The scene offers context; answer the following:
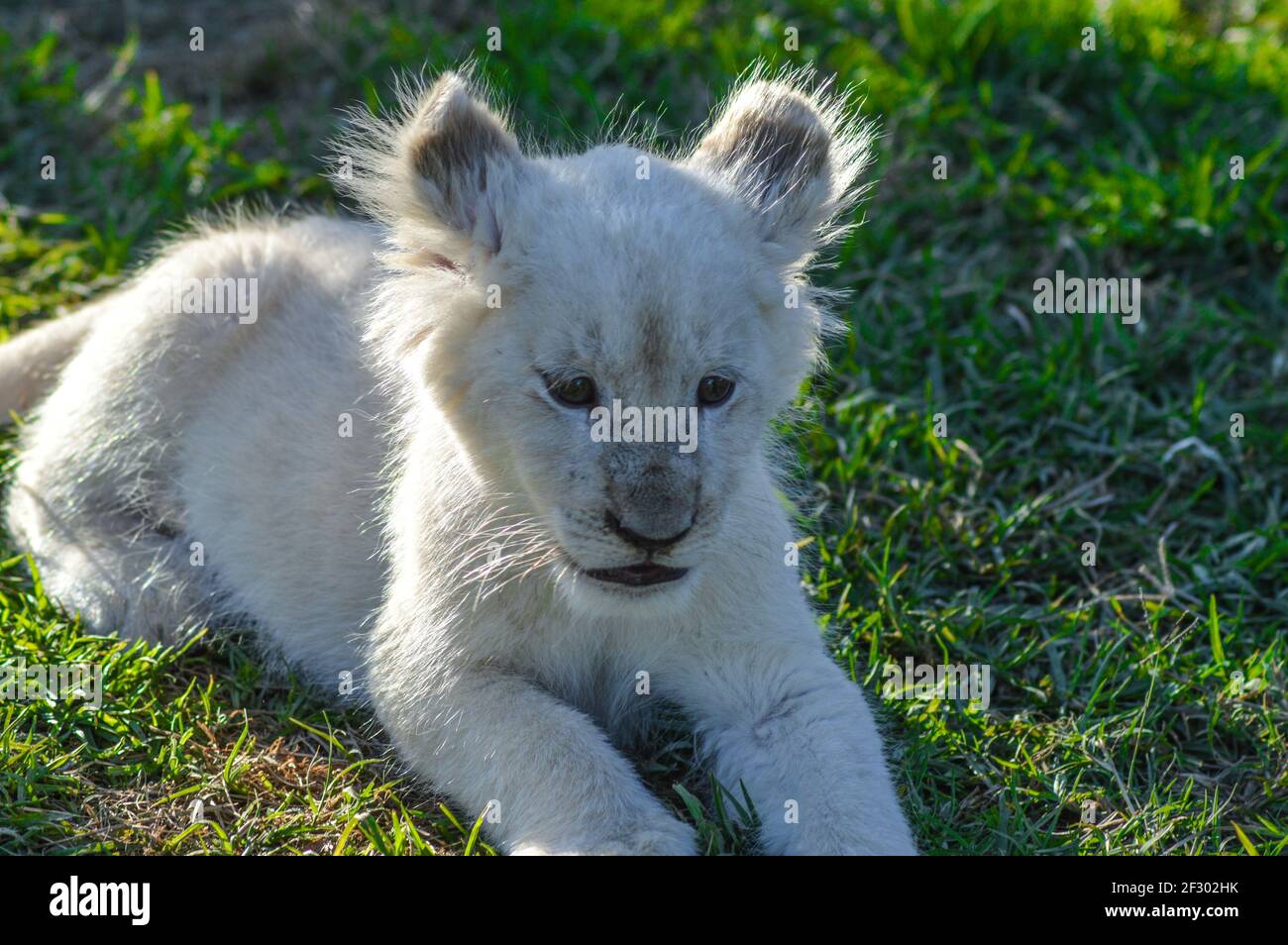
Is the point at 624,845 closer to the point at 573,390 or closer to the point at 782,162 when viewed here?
the point at 573,390

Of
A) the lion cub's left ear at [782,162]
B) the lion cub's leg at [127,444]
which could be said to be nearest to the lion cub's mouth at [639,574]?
the lion cub's left ear at [782,162]

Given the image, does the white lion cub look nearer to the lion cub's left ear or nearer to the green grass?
the lion cub's left ear

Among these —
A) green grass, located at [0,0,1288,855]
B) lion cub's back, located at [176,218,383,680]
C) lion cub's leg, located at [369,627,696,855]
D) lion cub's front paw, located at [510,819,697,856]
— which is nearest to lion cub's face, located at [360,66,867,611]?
lion cub's leg, located at [369,627,696,855]

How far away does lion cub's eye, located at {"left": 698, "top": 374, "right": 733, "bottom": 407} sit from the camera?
391 cm

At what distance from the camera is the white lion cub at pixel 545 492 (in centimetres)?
384

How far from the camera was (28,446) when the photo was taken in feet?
19.4

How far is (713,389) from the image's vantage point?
3953 mm

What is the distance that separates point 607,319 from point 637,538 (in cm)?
59

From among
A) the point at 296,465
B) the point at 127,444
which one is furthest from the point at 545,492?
the point at 127,444

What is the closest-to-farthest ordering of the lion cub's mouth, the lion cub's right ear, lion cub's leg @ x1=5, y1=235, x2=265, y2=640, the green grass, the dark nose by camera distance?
1. the dark nose
2. the lion cub's mouth
3. the lion cub's right ear
4. the green grass
5. lion cub's leg @ x1=5, y1=235, x2=265, y2=640

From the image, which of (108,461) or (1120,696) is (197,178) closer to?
(108,461)
